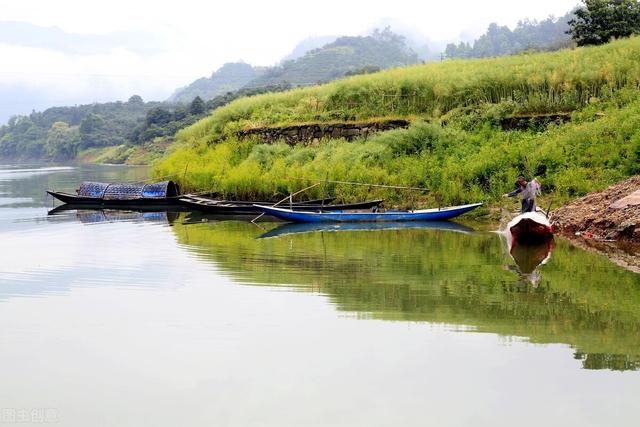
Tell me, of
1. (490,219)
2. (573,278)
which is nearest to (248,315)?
(573,278)

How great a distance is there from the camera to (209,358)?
818cm

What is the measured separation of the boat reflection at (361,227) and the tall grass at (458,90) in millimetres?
7542

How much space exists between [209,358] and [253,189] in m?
20.2

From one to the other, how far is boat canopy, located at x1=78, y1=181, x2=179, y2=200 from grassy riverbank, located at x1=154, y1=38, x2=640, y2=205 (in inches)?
64.5

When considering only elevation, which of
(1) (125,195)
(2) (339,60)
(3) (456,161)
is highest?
(2) (339,60)

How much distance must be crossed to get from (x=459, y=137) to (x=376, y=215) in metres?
6.05

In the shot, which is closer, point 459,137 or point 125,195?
point 459,137

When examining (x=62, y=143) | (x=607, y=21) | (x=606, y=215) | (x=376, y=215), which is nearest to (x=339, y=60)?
(x=62, y=143)

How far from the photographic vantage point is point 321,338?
8992mm

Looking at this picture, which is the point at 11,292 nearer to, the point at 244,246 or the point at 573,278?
the point at 244,246

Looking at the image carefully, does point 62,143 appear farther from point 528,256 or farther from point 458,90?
point 528,256

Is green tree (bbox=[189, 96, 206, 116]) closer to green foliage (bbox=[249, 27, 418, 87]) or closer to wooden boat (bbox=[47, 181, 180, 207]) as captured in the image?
green foliage (bbox=[249, 27, 418, 87])

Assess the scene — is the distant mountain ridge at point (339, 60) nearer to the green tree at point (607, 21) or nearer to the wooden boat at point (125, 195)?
the green tree at point (607, 21)

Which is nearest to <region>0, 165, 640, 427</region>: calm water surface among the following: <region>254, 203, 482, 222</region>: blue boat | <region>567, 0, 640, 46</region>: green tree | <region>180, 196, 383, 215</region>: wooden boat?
<region>254, 203, 482, 222</region>: blue boat
